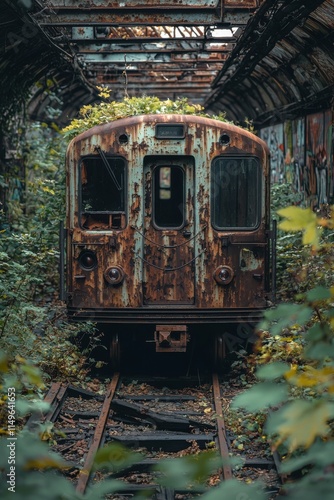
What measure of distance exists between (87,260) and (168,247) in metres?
0.94

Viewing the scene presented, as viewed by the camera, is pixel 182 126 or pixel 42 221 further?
pixel 42 221

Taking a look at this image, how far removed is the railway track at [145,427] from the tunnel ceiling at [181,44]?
453cm

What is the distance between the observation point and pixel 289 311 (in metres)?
3.59

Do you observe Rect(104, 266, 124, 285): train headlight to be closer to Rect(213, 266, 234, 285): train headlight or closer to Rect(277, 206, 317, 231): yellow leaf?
Rect(213, 266, 234, 285): train headlight

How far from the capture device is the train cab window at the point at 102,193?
990cm

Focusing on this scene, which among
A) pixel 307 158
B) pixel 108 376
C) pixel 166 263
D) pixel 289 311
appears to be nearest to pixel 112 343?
pixel 108 376

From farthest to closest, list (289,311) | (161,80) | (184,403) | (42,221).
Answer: (161,80)
(42,221)
(184,403)
(289,311)

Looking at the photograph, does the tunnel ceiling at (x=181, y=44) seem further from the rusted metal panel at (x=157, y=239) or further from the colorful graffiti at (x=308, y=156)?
the rusted metal panel at (x=157, y=239)

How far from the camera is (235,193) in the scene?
32.8 feet

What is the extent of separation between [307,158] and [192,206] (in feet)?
25.1

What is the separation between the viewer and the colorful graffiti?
15.1 m

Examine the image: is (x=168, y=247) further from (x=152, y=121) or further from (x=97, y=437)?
(x=97, y=437)

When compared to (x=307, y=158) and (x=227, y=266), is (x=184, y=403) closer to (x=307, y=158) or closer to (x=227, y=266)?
(x=227, y=266)

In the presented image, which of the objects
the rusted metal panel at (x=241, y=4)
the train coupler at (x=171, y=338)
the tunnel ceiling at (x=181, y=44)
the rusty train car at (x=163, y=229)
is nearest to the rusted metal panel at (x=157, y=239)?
the rusty train car at (x=163, y=229)
